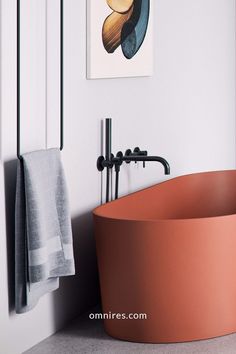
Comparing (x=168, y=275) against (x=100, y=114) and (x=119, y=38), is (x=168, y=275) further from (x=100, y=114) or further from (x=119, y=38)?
(x=119, y=38)

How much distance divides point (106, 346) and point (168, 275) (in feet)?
1.24

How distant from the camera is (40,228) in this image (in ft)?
9.29

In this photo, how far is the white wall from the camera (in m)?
2.90

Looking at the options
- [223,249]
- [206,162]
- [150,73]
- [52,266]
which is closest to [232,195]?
[206,162]

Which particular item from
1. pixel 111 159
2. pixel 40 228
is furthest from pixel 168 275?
pixel 111 159

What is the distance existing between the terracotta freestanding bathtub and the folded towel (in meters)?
0.19

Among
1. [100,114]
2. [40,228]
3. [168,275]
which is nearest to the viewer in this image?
[40,228]

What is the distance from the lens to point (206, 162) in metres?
4.75

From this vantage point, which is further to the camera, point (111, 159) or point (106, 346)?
point (111, 159)

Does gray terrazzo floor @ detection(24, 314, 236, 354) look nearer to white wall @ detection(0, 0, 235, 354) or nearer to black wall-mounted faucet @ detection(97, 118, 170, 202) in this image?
white wall @ detection(0, 0, 235, 354)

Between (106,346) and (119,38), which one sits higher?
(119,38)

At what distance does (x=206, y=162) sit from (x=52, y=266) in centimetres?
199

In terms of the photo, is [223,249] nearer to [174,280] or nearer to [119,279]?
[174,280]

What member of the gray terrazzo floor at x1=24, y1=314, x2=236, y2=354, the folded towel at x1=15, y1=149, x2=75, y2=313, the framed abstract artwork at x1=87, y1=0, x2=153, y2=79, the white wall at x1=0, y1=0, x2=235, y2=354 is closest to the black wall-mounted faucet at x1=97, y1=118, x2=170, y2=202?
the white wall at x1=0, y1=0, x2=235, y2=354
